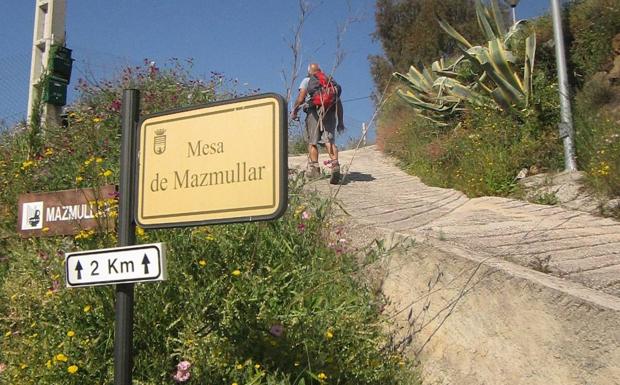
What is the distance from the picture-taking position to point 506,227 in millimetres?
3963

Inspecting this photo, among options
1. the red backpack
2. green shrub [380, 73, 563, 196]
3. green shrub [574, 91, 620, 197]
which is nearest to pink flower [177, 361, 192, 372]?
green shrub [574, 91, 620, 197]

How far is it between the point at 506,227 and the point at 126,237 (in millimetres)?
2994

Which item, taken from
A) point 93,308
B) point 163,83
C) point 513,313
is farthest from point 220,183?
point 163,83

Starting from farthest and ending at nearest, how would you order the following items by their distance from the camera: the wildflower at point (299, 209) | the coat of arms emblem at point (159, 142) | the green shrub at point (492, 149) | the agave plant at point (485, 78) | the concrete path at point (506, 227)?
the agave plant at point (485, 78) → the green shrub at point (492, 149) → the wildflower at point (299, 209) → the concrete path at point (506, 227) → the coat of arms emblem at point (159, 142)

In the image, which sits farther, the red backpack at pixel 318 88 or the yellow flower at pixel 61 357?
the red backpack at pixel 318 88

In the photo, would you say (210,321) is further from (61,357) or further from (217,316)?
(61,357)

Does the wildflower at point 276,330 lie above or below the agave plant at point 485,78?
below

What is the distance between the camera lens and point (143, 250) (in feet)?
5.14

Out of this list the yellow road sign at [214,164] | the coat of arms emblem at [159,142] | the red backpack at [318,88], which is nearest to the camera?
the yellow road sign at [214,164]

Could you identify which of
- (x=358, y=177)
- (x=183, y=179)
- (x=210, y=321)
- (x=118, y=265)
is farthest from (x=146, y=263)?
(x=358, y=177)

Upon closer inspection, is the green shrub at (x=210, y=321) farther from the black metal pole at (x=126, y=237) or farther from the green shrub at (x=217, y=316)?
the black metal pole at (x=126, y=237)

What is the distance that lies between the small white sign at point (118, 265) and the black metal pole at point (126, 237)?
0.04 meters

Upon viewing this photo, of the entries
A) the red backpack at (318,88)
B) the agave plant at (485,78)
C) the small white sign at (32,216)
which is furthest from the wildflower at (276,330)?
the agave plant at (485,78)

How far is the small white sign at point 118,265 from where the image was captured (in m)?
1.55
